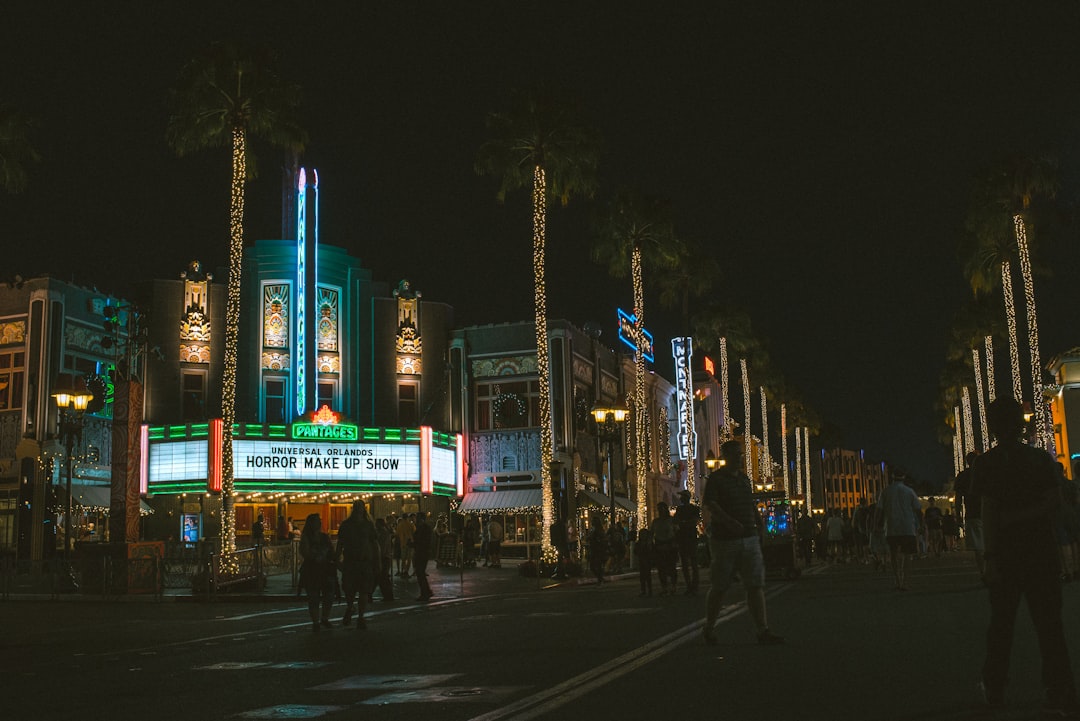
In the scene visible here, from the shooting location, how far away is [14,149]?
30.8 metres

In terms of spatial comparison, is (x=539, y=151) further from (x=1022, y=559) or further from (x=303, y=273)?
(x=1022, y=559)

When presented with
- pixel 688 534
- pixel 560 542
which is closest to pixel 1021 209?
pixel 560 542

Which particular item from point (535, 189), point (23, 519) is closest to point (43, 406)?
point (23, 519)

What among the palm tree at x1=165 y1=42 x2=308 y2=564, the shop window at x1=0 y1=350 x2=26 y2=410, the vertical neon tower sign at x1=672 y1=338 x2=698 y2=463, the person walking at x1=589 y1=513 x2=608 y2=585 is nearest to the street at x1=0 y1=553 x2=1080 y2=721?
the person walking at x1=589 y1=513 x2=608 y2=585

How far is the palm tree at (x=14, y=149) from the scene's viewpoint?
3034cm

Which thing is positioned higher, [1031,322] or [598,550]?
[1031,322]

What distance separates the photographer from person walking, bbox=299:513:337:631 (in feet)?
49.7

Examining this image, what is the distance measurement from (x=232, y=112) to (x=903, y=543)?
23.1 m

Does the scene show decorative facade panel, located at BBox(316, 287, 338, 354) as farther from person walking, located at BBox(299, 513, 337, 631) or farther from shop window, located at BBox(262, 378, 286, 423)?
person walking, located at BBox(299, 513, 337, 631)

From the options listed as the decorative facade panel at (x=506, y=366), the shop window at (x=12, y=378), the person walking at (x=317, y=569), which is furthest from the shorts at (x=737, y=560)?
the decorative facade panel at (x=506, y=366)

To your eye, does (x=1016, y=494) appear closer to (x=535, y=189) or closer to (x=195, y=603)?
(x=195, y=603)

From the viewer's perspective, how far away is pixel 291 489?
149 ft

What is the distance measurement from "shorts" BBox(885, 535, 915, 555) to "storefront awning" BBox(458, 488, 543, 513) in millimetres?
32463

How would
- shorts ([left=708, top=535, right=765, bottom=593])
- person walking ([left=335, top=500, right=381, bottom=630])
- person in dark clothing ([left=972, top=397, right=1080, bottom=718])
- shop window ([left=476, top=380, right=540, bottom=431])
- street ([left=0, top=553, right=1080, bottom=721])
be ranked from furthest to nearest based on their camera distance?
shop window ([left=476, top=380, right=540, bottom=431]) → person walking ([left=335, top=500, right=381, bottom=630]) → shorts ([left=708, top=535, right=765, bottom=593]) → street ([left=0, top=553, right=1080, bottom=721]) → person in dark clothing ([left=972, top=397, right=1080, bottom=718])
